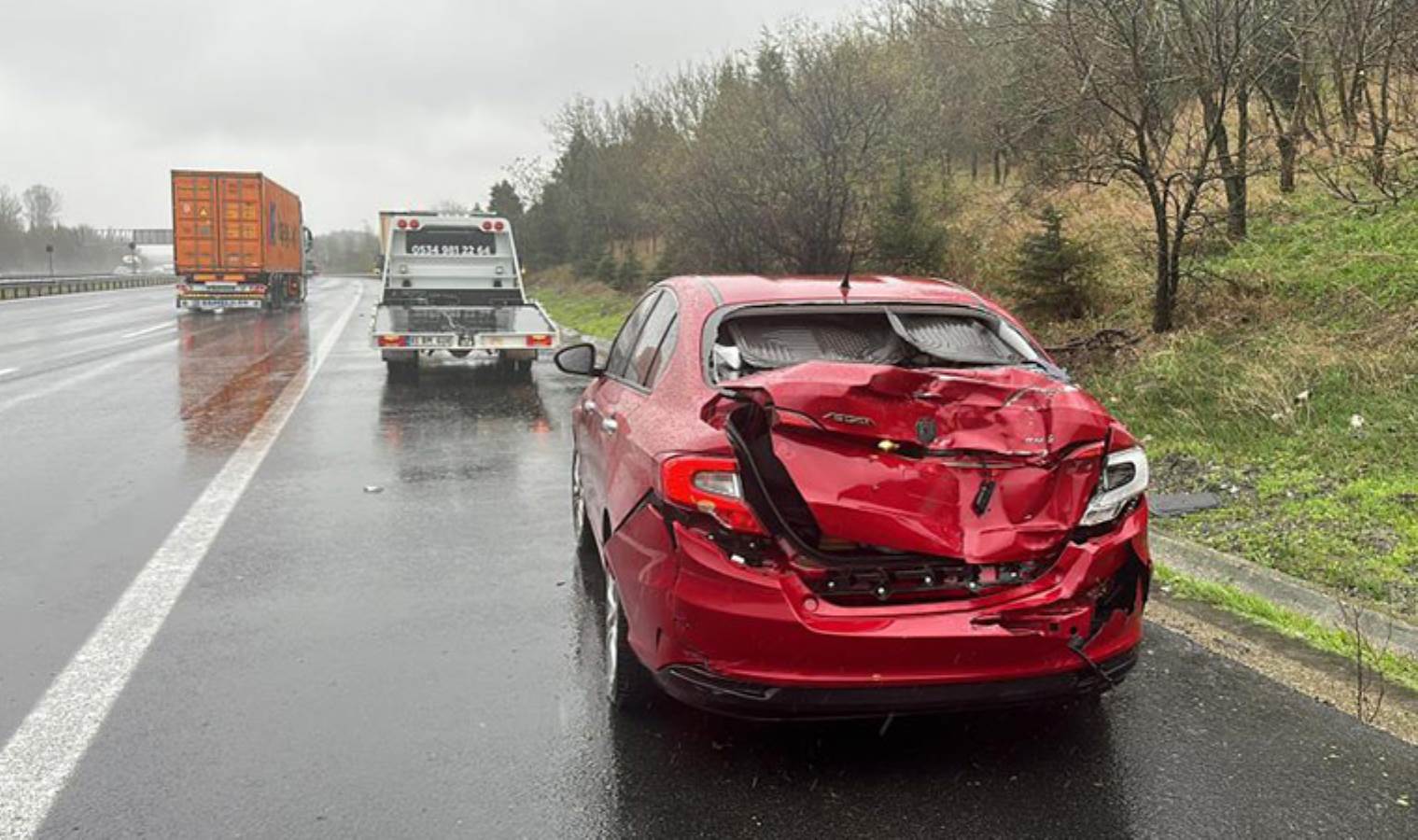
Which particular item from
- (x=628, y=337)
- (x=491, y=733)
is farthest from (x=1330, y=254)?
(x=491, y=733)

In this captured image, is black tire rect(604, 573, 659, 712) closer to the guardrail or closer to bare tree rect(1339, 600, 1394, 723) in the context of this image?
bare tree rect(1339, 600, 1394, 723)

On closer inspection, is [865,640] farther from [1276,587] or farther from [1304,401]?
[1304,401]

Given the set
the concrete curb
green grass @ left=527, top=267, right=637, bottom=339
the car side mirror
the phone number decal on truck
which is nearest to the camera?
the concrete curb

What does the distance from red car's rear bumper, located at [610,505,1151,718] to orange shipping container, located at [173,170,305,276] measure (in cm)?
3283

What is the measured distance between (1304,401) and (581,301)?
90.8ft

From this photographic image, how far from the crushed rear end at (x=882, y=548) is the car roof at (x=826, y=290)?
1081mm

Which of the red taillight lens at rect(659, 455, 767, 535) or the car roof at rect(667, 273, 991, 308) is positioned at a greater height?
the car roof at rect(667, 273, 991, 308)

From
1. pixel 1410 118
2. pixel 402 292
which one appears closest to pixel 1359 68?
pixel 1410 118

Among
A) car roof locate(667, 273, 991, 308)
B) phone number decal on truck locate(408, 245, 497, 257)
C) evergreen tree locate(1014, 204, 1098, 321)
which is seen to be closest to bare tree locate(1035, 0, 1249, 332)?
evergreen tree locate(1014, 204, 1098, 321)

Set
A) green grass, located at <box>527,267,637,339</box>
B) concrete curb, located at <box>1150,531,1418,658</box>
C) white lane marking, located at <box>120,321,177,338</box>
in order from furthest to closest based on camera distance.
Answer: green grass, located at <box>527,267,637,339</box>
white lane marking, located at <box>120,321,177,338</box>
concrete curb, located at <box>1150,531,1418,658</box>

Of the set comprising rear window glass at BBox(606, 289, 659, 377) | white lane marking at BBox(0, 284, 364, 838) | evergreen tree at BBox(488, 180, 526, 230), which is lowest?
white lane marking at BBox(0, 284, 364, 838)

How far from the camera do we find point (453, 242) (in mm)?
18031

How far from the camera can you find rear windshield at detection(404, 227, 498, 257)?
1789 centimetres

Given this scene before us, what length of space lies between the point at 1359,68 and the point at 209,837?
40.5 ft
